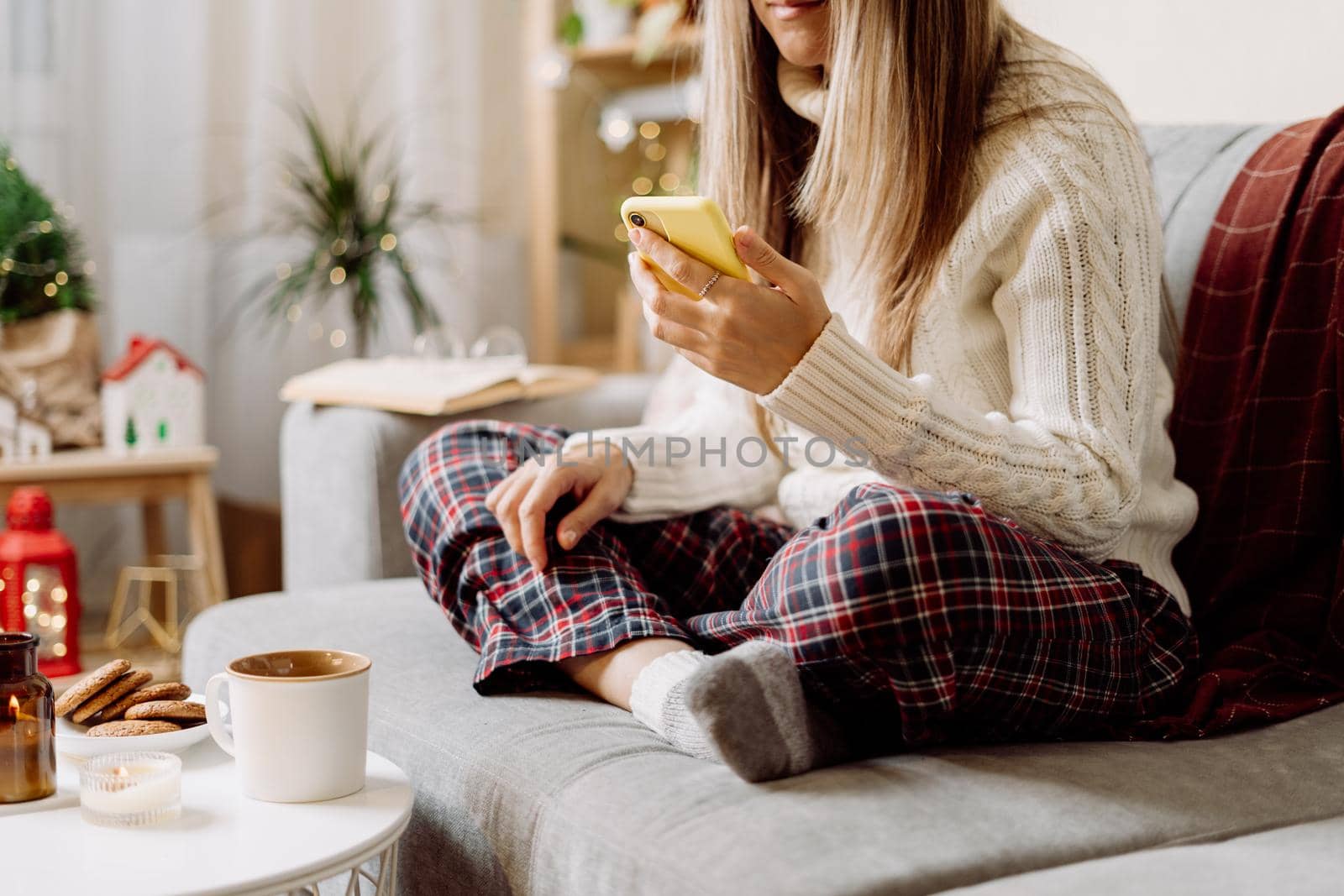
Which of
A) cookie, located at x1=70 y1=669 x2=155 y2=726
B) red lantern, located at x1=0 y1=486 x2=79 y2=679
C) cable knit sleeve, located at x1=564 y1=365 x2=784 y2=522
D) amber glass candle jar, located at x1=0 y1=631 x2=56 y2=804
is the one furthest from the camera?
red lantern, located at x1=0 y1=486 x2=79 y2=679

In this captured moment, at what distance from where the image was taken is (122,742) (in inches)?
32.1

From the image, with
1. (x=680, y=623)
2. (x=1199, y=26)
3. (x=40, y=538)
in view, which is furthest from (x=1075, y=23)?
(x=40, y=538)

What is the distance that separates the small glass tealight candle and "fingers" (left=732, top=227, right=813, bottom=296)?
457 millimetres

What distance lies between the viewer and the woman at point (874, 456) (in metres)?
0.79

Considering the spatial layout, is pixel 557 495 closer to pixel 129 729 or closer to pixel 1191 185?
pixel 129 729

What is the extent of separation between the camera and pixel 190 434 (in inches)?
73.4

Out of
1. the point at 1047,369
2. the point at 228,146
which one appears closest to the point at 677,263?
the point at 1047,369

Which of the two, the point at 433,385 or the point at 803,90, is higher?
the point at 803,90

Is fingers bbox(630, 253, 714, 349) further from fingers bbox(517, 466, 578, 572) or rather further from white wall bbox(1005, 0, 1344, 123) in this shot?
white wall bbox(1005, 0, 1344, 123)

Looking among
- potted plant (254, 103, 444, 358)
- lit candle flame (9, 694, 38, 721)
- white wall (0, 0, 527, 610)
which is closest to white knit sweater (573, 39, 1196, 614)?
lit candle flame (9, 694, 38, 721)

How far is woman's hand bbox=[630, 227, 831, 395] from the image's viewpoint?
87cm

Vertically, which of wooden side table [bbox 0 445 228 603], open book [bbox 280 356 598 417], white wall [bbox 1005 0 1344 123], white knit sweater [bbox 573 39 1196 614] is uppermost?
white wall [bbox 1005 0 1344 123]

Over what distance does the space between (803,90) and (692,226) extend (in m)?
0.37

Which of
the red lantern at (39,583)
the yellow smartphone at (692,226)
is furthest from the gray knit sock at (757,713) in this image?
the red lantern at (39,583)
